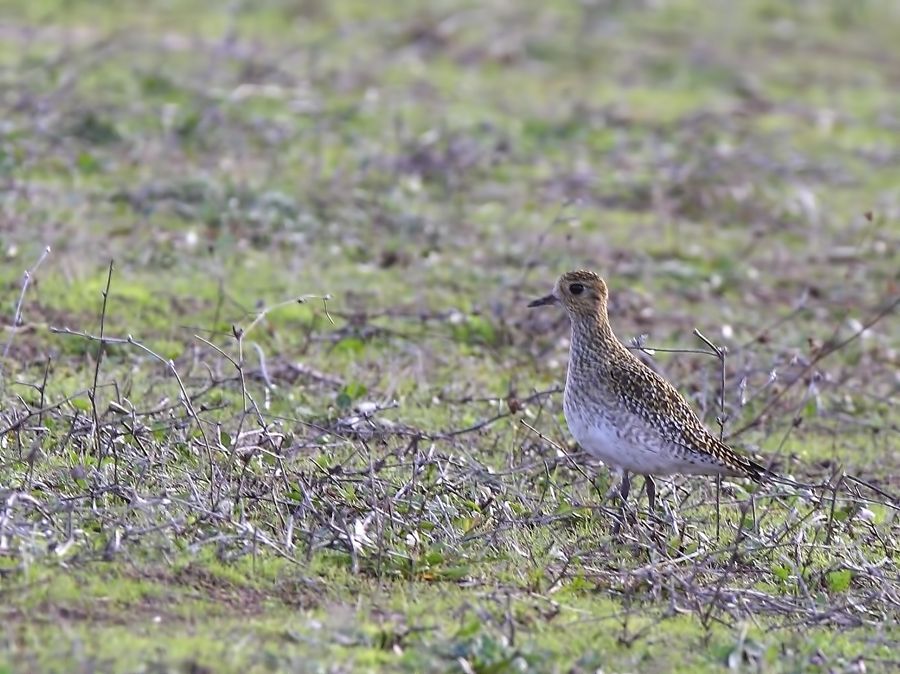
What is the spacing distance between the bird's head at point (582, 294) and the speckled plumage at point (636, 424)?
1.17 ft

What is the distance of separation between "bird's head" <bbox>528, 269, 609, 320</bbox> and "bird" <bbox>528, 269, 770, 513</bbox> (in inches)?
11.8

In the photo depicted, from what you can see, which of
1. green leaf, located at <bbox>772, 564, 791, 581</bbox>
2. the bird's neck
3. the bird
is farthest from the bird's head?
green leaf, located at <bbox>772, 564, 791, 581</bbox>

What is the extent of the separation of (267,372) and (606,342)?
2222mm

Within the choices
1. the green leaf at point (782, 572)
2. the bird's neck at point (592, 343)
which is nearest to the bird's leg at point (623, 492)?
the bird's neck at point (592, 343)

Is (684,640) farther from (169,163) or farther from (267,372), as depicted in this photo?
(169,163)

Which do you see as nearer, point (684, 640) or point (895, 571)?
point (684, 640)

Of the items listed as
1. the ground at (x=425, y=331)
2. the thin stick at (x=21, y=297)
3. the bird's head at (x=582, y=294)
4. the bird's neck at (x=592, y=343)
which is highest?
the thin stick at (x=21, y=297)

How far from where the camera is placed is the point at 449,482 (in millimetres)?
7734

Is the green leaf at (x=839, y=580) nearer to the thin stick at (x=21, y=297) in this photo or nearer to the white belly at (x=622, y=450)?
the white belly at (x=622, y=450)

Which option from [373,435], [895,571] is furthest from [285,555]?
[895,571]

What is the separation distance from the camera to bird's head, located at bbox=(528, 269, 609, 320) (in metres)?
8.48

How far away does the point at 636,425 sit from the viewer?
773 centimetres

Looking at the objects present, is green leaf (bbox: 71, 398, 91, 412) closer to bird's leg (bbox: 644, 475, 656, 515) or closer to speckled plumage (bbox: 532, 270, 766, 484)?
speckled plumage (bbox: 532, 270, 766, 484)

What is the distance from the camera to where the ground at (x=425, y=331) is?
6.59 m
